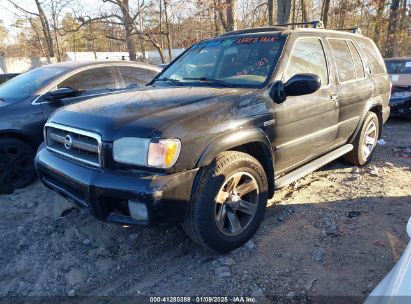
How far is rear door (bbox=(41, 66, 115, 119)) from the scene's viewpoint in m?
5.22

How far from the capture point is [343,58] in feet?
15.1

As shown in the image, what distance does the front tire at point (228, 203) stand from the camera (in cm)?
285

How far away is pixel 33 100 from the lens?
Result: 4.91 meters

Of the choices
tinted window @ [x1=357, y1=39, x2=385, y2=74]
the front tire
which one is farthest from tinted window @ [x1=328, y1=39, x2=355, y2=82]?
the front tire

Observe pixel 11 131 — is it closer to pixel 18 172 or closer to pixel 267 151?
pixel 18 172

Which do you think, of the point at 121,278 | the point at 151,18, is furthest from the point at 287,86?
the point at 151,18

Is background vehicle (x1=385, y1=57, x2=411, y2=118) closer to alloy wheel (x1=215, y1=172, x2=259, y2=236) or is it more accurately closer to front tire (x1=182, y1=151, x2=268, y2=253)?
front tire (x1=182, y1=151, x2=268, y2=253)

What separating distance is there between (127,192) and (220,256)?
3.69ft

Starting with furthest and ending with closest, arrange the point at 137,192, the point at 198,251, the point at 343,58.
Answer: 1. the point at 343,58
2. the point at 198,251
3. the point at 137,192

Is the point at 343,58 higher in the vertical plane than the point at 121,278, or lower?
higher

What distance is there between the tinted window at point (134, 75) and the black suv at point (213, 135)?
5.43ft

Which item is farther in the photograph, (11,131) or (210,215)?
(11,131)

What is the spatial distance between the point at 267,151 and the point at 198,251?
1134 millimetres

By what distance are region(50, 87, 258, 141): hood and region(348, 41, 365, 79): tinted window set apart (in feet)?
7.64
